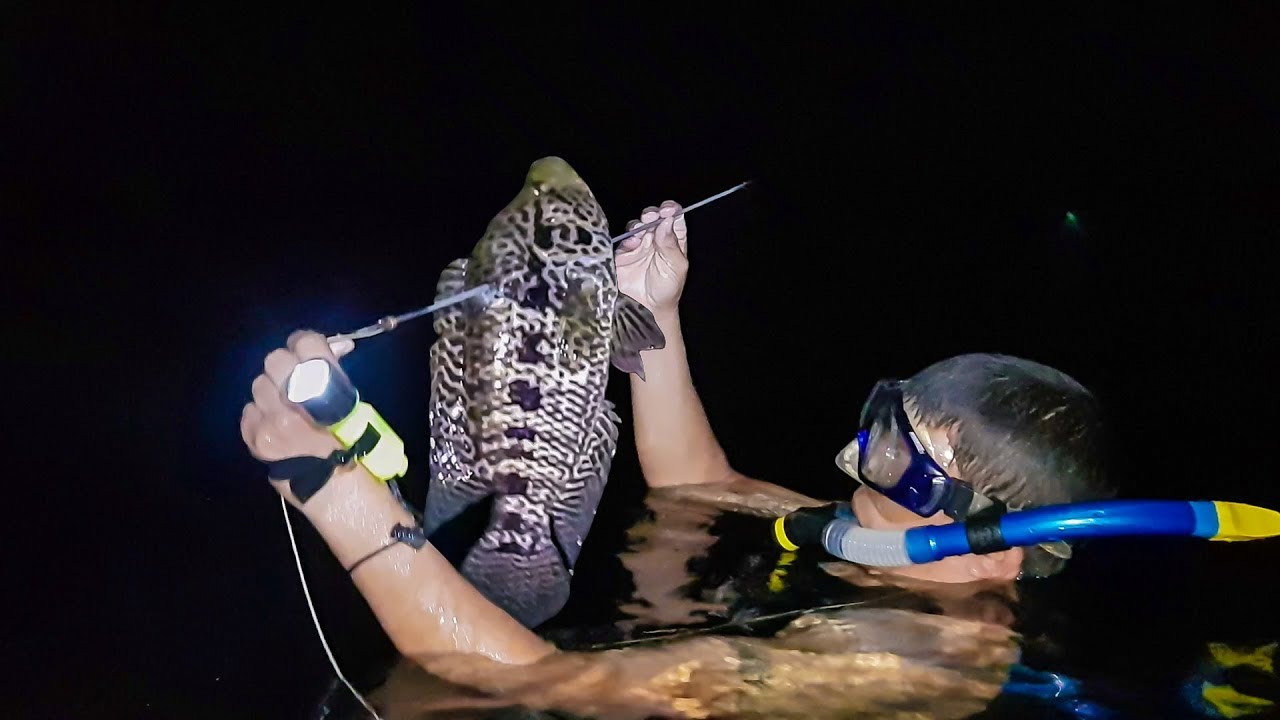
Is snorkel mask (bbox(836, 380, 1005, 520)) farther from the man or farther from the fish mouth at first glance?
the fish mouth

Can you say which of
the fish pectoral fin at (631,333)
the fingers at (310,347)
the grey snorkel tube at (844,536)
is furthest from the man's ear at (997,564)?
the fingers at (310,347)

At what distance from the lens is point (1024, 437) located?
7.83 feet

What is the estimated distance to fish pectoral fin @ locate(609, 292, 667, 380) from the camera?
6.97 ft

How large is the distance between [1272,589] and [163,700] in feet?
13.0

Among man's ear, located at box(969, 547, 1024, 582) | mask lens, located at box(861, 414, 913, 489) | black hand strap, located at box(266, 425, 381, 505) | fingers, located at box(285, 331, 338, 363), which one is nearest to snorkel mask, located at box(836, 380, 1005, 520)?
mask lens, located at box(861, 414, 913, 489)

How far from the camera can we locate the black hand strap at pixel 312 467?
65.8 inches

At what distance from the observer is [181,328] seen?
3783 millimetres

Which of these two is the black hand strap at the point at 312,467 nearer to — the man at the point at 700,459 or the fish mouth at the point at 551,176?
the man at the point at 700,459

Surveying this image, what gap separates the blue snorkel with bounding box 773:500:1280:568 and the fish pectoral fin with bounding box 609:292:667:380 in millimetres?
856

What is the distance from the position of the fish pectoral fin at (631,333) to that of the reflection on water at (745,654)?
2.33 feet

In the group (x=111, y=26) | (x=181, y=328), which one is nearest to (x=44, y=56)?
(x=111, y=26)

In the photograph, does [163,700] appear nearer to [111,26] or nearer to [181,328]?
[181,328]

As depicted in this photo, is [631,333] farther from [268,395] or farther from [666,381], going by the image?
[666,381]

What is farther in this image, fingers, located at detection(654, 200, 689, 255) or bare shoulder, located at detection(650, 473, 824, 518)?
bare shoulder, located at detection(650, 473, 824, 518)
